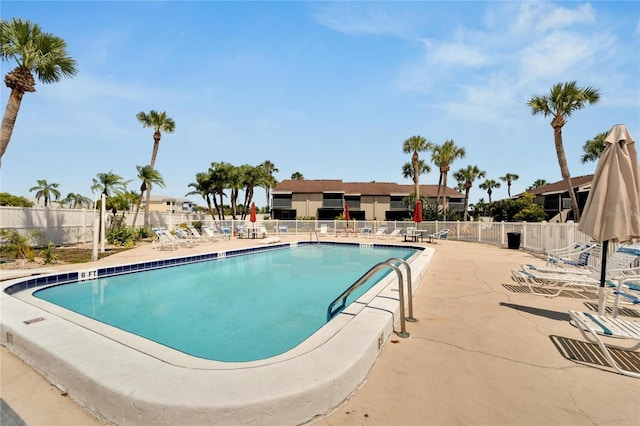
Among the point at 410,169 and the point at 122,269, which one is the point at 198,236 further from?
the point at 410,169

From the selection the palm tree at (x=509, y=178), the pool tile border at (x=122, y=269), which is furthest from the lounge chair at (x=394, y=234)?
the palm tree at (x=509, y=178)

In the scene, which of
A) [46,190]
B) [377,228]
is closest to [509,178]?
[377,228]

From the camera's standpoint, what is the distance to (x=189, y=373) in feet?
7.94

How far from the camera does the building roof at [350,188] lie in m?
40.5

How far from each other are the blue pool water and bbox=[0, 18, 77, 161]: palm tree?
943 cm

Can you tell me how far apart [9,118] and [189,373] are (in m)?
15.8

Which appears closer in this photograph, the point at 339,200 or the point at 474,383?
the point at 474,383

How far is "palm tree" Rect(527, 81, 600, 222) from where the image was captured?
58.5 feet

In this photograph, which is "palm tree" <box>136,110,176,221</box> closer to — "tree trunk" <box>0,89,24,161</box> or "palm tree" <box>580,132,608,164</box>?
"tree trunk" <box>0,89,24,161</box>

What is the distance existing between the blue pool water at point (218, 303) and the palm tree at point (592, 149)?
1454 inches

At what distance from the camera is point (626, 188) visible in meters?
3.72

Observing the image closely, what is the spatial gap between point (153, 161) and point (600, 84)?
3455cm

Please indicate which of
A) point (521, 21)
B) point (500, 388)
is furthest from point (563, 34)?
point (500, 388)

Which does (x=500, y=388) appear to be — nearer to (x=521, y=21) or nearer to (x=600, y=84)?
(x=521, y=21)
